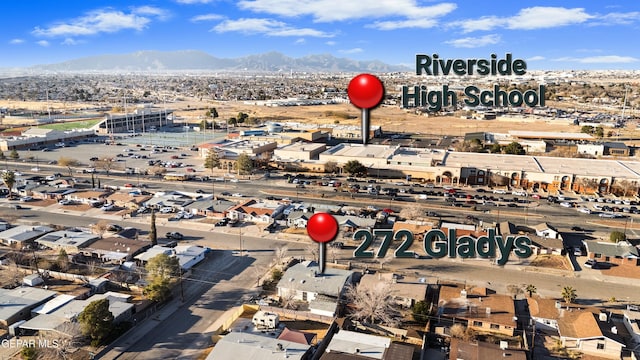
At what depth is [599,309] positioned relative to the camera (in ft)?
57.0

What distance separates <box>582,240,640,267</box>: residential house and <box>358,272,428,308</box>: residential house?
405 inches

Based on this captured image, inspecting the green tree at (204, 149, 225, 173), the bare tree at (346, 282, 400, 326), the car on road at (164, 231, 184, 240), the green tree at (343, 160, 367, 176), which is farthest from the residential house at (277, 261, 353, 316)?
the green tree at (204, 149, 225, 173)

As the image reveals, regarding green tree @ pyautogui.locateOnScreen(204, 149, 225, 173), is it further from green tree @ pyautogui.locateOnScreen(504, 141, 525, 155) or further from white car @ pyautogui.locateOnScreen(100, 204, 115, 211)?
green tree @ pyautogui.locateOnScreen(504, 141, 525, 155)

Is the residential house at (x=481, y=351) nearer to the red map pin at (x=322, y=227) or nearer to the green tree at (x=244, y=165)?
the red map pin at (x=322, y=227)

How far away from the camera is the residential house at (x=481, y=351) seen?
44.8 ft

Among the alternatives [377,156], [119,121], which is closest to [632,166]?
[377,156]

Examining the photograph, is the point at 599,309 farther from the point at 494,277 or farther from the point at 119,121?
the point at 119,121

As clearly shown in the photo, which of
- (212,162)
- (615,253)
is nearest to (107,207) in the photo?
(212,162)

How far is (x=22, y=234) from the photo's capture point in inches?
938

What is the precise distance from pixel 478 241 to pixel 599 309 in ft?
45.5

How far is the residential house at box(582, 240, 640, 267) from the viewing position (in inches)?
848

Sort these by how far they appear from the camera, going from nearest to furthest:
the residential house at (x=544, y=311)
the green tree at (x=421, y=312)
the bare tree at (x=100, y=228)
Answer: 1. the residential house at (x=544, y=311)
2. the green tree at (x=421, y=312)
3. the bare tree at (x=100, y=228)

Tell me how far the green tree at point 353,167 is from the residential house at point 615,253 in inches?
768

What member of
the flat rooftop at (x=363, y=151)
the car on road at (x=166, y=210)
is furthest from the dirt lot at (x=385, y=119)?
the car on road at (x=166, y=210)
